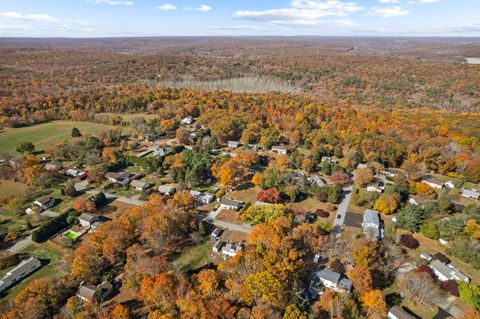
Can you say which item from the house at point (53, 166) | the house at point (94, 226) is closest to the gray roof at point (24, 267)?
the house at point (94, 226)

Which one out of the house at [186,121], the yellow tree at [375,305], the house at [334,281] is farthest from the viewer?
the house at [186,121]

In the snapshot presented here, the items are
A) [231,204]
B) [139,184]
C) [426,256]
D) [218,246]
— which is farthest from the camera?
[139,184]

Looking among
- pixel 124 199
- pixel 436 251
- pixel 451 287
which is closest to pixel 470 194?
pixel 436 251

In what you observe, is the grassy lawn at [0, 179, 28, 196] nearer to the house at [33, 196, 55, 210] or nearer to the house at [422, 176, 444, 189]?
the house at [33, 196, 55, 210]

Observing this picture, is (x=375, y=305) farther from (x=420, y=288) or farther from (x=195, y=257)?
(x=195, y=257)

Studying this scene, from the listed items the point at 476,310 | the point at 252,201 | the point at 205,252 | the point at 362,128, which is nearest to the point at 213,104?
the point at 362,128

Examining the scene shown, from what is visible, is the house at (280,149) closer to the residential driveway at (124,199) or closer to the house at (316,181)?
the house at (316,181)

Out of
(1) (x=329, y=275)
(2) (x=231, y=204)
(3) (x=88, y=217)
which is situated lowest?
(1) (x=329, y=275)

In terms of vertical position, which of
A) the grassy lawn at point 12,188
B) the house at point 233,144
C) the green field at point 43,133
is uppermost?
the green field at point 43,133
